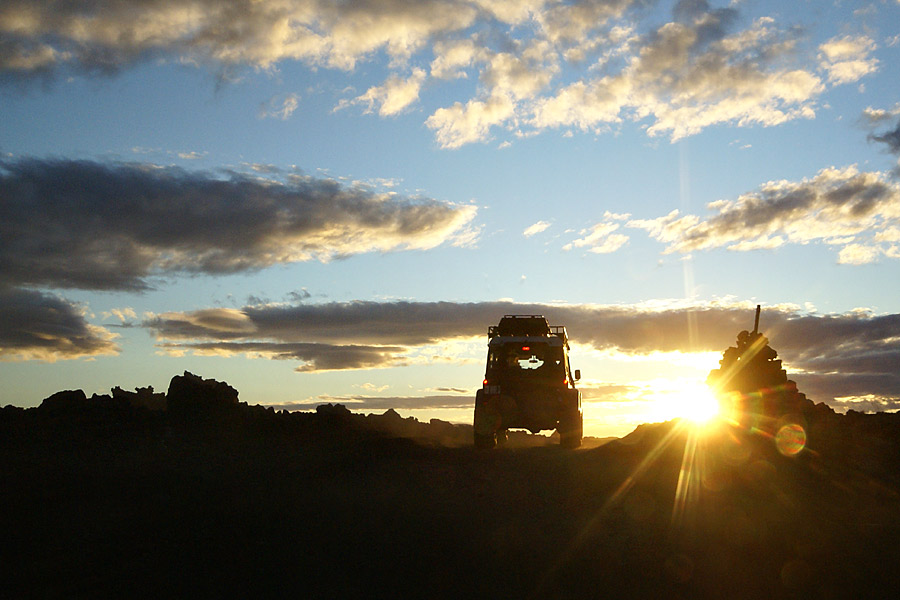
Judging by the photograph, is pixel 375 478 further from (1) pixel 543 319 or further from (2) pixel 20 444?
(2) pixel 20 444

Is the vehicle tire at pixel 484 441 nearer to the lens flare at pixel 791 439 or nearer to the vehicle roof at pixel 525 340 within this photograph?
the vehicle roof at pixel 525 340

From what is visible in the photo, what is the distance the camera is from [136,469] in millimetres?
16734

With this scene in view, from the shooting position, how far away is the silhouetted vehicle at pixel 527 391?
22297mm

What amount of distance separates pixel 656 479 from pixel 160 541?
10547mm

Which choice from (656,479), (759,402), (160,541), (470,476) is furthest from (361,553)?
(759,402)

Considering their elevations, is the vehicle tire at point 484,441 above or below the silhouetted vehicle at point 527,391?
below

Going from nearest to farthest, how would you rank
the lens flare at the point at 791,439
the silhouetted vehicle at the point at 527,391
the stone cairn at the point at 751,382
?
the silhouetted vehicle at the point at 527,391 < the lens flare at the point at 791,439 < the stone cairn at the point at 751,382

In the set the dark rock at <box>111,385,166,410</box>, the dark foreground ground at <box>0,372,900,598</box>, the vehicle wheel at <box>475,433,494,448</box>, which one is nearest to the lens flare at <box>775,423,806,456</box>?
the dark foreground ground at <box>0,372,900,598</box>

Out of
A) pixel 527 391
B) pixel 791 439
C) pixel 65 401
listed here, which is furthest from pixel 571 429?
pixel 65 401

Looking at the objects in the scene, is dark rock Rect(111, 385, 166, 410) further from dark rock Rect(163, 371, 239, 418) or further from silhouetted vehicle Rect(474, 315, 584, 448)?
silhouetted vehicle Rect(474, 315, 584, 448)

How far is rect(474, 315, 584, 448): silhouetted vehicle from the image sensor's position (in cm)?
2230

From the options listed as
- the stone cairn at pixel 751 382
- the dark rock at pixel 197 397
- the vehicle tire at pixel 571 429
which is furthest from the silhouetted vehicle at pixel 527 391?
the stone cairn at pixel 751 382

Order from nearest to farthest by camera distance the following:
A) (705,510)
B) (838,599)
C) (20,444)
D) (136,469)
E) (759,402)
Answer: (838,599) < (705,510) < (136,469) < (20,444) < (759,402)

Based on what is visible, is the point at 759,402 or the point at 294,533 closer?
the point at 294,533
